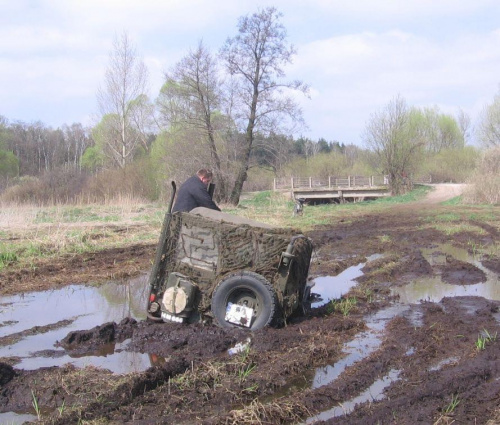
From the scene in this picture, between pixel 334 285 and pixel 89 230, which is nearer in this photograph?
pixel 334 285

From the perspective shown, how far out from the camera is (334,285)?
965 cm

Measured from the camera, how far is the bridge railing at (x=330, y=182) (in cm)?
4666

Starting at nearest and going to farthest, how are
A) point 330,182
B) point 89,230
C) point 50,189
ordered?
point 89,230 < point 50,189 < point 330,182

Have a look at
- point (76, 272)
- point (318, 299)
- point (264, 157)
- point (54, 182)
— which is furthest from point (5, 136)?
point (318, 299)

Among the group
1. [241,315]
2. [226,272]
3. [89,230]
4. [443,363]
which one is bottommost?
[443,363]

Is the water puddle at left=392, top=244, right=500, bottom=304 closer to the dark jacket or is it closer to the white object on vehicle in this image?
the white object on vehicle

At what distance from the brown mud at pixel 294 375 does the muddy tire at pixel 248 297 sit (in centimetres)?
20

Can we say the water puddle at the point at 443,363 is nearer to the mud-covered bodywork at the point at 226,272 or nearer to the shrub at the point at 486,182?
the mud-covered bodywork at the point at 226,272

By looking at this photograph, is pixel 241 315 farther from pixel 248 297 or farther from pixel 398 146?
pixel 398 146

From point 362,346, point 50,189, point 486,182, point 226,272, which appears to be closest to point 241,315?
point 226,272

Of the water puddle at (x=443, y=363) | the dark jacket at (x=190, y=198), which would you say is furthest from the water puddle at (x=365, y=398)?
the dark jacket at (x=190, y=198)

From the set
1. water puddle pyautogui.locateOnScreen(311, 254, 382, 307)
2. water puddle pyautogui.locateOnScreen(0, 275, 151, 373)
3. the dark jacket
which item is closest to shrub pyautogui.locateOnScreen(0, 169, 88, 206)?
water puddle pyautogui.locateOnScreen(0, 275, 151, 373)

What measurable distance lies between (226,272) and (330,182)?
42.3 m

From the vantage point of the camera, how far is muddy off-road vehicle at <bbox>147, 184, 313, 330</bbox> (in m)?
6.33
